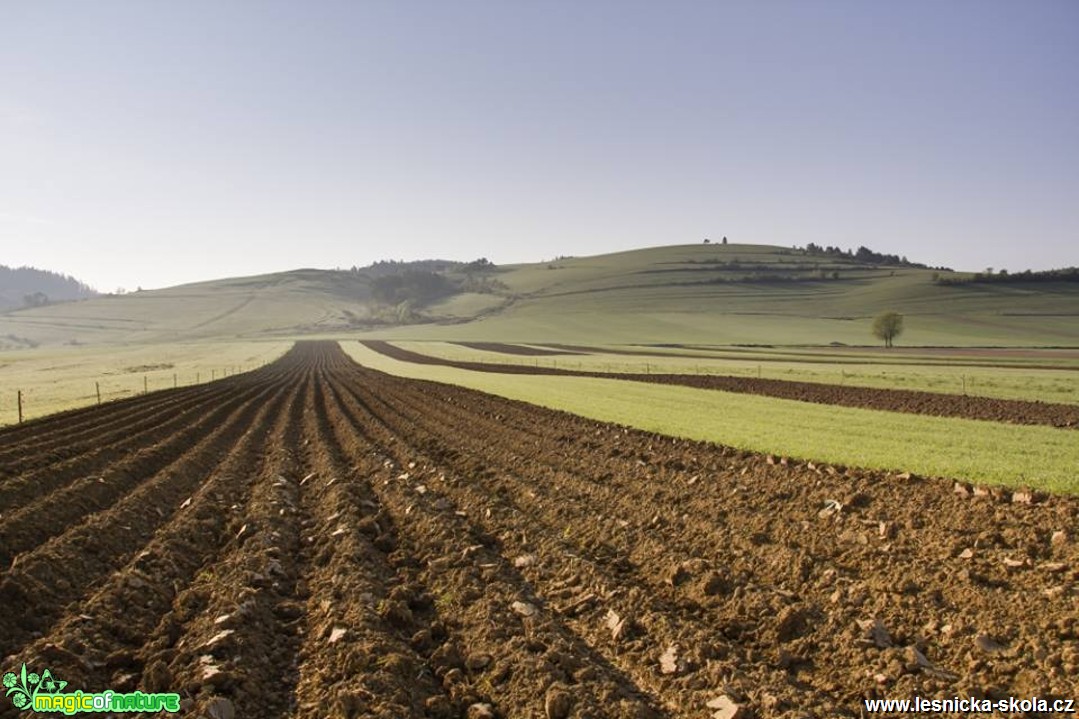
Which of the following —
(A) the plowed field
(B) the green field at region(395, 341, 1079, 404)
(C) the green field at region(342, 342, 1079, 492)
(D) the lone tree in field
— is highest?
(D) the lone tree in field

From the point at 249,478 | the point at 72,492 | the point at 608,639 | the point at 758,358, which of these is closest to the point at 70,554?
the point at 72,492

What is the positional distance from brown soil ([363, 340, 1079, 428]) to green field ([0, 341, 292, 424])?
3131cm

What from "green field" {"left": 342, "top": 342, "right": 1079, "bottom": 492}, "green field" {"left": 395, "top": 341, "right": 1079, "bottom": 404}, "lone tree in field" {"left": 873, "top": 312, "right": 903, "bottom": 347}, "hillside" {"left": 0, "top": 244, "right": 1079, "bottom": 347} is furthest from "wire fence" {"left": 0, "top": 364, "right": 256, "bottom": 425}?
"lone tree in field" {"left": 873, "top": 312, "right": 903, "bottom": 347}

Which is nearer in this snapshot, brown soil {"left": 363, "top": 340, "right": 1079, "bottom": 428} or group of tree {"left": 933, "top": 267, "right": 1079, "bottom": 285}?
brown soil {"left": 363, "top": 340, "right": 1079, "bottom": 428}

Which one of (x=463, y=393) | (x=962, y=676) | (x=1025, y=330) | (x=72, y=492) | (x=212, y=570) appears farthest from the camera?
(x=1025, y=330)

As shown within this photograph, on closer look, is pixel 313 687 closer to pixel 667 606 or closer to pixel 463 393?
pixel 667 606

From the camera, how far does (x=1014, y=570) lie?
345 inches

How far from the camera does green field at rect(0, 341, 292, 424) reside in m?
36.7

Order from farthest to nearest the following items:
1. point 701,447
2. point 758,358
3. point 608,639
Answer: point 758,358, point 701,447, point 608,639

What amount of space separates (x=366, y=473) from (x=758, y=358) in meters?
59.0

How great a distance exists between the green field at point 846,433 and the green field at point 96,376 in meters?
22.5

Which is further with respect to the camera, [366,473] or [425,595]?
[366,473]

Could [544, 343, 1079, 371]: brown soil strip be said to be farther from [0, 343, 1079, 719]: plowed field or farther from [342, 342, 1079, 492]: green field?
[0, 343, 1079, 719]: plowed field

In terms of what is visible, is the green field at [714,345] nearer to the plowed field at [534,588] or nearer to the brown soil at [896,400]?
the brown soil at [896,400]
